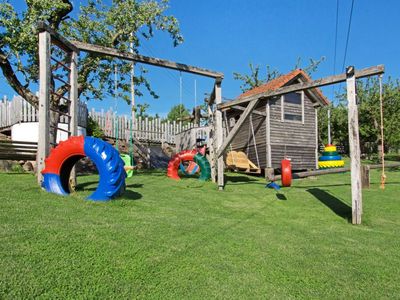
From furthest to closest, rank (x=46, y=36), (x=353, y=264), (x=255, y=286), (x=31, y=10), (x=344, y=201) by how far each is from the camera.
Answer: (x=31, y=10), (x=344, y=201), (x=46, y=36), (x=353, y=264), (x=255, y=286)

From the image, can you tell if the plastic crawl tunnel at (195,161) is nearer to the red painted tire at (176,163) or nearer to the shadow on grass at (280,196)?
the red painted tire at (176,163)

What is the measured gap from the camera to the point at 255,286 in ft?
9.70

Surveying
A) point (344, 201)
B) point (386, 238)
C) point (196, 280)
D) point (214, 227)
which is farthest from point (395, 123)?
point (196, 280)

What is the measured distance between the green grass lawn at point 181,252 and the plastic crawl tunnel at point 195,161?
15.5 ft

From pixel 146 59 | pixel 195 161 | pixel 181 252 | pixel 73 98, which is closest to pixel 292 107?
pixel 195 161

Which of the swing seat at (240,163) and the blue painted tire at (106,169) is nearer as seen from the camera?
the blue painted tire at (106,169)

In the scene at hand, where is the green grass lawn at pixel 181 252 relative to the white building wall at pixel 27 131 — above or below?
below

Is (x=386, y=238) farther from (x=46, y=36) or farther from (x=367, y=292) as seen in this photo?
(x=46, y=36)

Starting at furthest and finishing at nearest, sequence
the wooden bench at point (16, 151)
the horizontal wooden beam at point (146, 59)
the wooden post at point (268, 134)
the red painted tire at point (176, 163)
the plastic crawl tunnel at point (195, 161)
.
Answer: the wooden post at point (268, 134) → the red painted tire at point (176, 163) → the plastic crawl tunnel at point (195, 161) → the wooden bench at point (16, 151) → the horizontal wooden beam at point (146, 59)

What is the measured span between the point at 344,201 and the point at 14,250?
7.20 m

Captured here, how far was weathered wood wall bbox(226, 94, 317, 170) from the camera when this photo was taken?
1627 centimetres

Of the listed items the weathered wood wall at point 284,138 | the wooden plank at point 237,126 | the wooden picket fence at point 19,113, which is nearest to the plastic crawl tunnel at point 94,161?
the wooden plank at point 237,126

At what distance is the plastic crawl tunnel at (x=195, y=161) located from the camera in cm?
1098

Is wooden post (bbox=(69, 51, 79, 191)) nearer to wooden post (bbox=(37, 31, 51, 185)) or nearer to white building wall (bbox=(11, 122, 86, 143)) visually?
wooden post (bbox=(37, 31, 51, 185))
